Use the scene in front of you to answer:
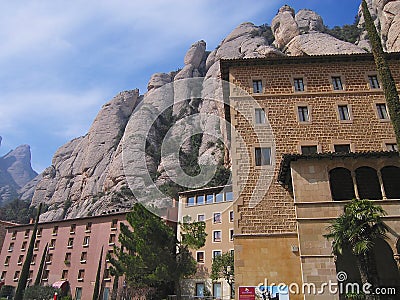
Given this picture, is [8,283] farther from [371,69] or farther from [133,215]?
[371,69]

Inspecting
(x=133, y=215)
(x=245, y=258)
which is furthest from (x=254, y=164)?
(x=133, y=215)

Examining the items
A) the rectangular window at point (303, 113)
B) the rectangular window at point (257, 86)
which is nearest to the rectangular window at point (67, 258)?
the rectangular window at point (257, 86)

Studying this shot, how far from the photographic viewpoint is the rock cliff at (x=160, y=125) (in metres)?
66.5

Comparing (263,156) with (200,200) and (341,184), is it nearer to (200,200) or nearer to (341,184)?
(341,184)

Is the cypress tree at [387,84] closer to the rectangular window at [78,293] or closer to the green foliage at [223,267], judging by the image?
the green foliage at [223,267]

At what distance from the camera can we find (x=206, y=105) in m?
82.8

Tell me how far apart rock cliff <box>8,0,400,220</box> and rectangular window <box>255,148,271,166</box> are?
134 ft

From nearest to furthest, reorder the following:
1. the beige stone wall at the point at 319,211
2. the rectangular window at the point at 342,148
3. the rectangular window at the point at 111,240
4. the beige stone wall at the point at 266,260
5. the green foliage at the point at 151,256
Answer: the beige stone wall at the point at 319,211
the beige stone wall at the point at 266,260
the rectangular window at the point at 342,148
the green foliage at the point at 151,256
the rectangular window at the point at 111,240

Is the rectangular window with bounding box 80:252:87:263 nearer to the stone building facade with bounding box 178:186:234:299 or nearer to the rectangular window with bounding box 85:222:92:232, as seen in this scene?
the rectangular window with bounding box 85:222:92:232

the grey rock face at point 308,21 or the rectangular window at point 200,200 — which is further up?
the grey rock face at point 308,21

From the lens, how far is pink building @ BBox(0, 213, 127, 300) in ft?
143

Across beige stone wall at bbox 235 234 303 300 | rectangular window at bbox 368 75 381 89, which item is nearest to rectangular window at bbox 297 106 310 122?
rectangular window at bbox 368 75 381 89

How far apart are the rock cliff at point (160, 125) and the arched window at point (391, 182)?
142ft

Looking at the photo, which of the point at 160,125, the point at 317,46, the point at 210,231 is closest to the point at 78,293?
the point at 210,231
